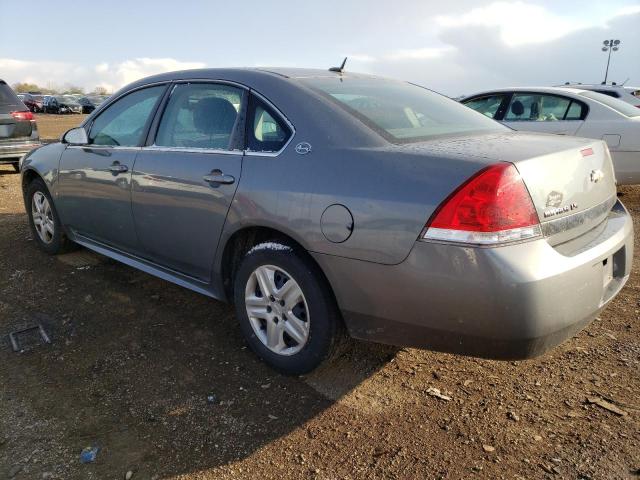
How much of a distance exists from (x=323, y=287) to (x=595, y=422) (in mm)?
1405

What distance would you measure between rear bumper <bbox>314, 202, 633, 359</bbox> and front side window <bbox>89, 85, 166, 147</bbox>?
6.33ft

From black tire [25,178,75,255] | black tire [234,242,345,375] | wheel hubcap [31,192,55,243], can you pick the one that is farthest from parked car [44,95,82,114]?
black tire [234,242,345,375]

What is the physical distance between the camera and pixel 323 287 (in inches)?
99.8

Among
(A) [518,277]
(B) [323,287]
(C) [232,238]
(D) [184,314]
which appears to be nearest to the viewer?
(A) [518,277]

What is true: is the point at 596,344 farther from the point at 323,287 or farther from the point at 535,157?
the point at 323,287

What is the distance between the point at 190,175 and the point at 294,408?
1454 mm

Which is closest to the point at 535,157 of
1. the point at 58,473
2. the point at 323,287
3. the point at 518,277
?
the point at 518,277

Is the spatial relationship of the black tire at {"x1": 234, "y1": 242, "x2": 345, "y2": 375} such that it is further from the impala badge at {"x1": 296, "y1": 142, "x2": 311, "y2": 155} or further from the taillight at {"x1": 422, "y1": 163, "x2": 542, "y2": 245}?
the taillight at {"x1": 422, "y1": 163, "x2": 542, "y2": 245}

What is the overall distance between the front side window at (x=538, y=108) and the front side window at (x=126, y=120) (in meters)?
5.32

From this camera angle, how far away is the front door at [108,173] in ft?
11.9

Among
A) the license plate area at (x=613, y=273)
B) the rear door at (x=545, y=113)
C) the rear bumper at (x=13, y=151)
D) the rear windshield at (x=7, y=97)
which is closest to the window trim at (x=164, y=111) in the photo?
the license plate area at (x=613, y=273)

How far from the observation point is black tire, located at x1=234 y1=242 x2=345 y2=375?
8.30ft

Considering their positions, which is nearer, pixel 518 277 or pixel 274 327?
pixel 518 277

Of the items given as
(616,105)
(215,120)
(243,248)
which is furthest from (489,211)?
(616,105)
